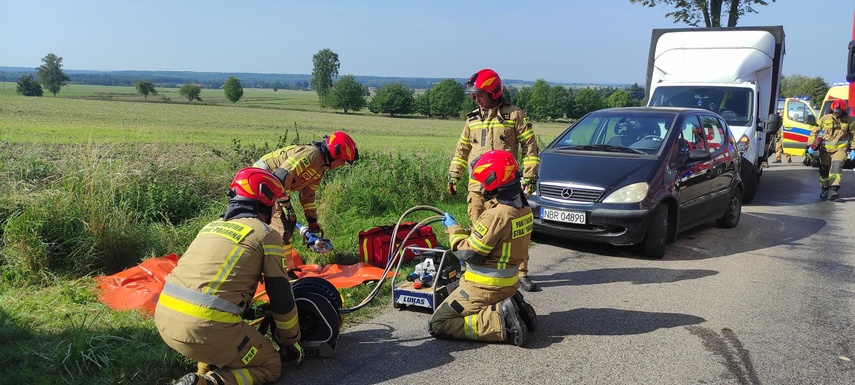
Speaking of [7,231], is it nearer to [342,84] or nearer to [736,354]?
[736,354]

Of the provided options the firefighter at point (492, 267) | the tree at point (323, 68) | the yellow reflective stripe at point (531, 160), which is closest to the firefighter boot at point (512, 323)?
the firefighter at point (492, 267)

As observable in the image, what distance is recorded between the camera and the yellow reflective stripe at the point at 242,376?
3.32 meters

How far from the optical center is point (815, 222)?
30.1ft

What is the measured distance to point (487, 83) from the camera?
18.7ft

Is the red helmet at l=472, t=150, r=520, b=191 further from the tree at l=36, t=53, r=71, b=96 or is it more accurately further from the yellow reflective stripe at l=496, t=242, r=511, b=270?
the tree at l=36, t=53, r=71, b=96

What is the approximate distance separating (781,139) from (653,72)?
9280 millimetres

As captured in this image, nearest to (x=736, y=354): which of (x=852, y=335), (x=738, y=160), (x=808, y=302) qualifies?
(x=852, y=335)

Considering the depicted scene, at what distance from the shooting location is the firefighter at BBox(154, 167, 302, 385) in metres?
3.16

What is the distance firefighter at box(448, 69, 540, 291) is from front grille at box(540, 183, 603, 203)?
89 centimetres

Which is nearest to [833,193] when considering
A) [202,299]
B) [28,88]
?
[202,299]

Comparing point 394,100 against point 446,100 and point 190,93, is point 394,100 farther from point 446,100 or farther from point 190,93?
point 190,93

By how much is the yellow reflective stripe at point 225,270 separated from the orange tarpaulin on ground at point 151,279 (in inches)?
74.8

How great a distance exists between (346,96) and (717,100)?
79.9 meters

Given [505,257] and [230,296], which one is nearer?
[230,296]
